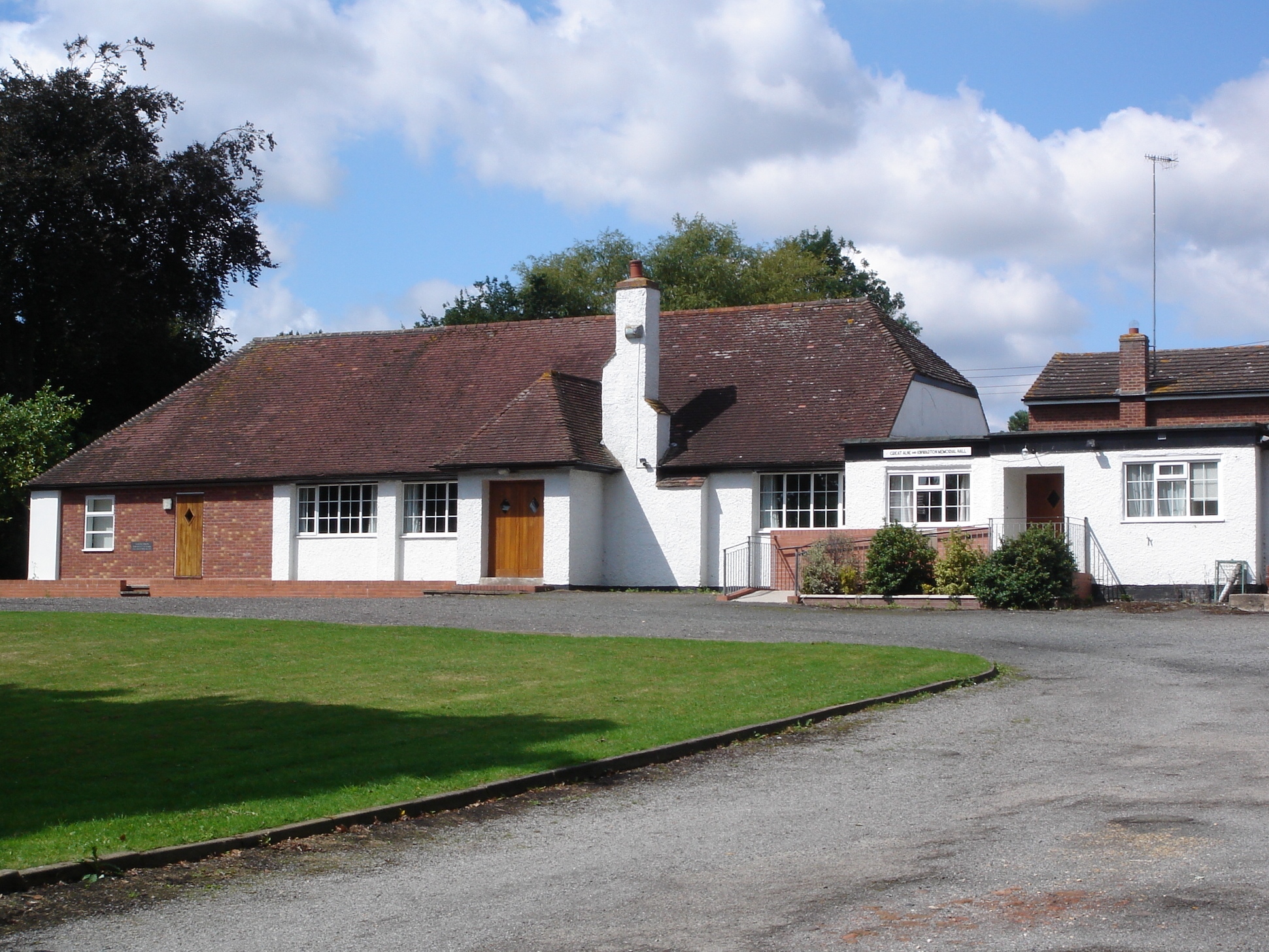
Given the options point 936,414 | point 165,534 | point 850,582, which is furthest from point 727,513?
point 165,534

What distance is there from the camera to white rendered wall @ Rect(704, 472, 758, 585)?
29.4 m

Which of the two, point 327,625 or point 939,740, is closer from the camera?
point 939,740

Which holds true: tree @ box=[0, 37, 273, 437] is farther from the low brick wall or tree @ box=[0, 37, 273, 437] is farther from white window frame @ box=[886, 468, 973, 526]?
white window frame @ box=[886, 468, 973, 526]

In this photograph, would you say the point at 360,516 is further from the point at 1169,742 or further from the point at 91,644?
the point at 1169,742

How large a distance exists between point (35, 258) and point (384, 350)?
39.5 feet

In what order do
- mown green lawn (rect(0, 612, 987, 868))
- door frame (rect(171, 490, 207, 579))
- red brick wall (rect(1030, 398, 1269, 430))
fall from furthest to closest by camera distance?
red brick wall (rect(1030, 398, 1269, 430))
door frame (rect(171, 490, 207, 579))
mown green lawn (rect(0, 612, 987, 868))

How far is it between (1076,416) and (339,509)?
69.7 ft

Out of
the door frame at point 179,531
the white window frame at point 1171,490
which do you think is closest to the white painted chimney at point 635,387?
the white window frame at point 1171,490

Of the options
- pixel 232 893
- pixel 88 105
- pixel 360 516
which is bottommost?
pixel 232 893

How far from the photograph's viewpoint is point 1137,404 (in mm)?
35656

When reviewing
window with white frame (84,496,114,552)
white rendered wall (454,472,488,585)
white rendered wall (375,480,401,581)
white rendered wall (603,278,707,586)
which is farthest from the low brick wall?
white rendered wall (603,278,707,586)

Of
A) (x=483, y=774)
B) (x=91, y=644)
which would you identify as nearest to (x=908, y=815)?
(x=483, y=774)

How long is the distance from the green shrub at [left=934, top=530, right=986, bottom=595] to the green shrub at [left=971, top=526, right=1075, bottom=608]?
1.15ft

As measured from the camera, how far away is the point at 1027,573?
77.5ft
